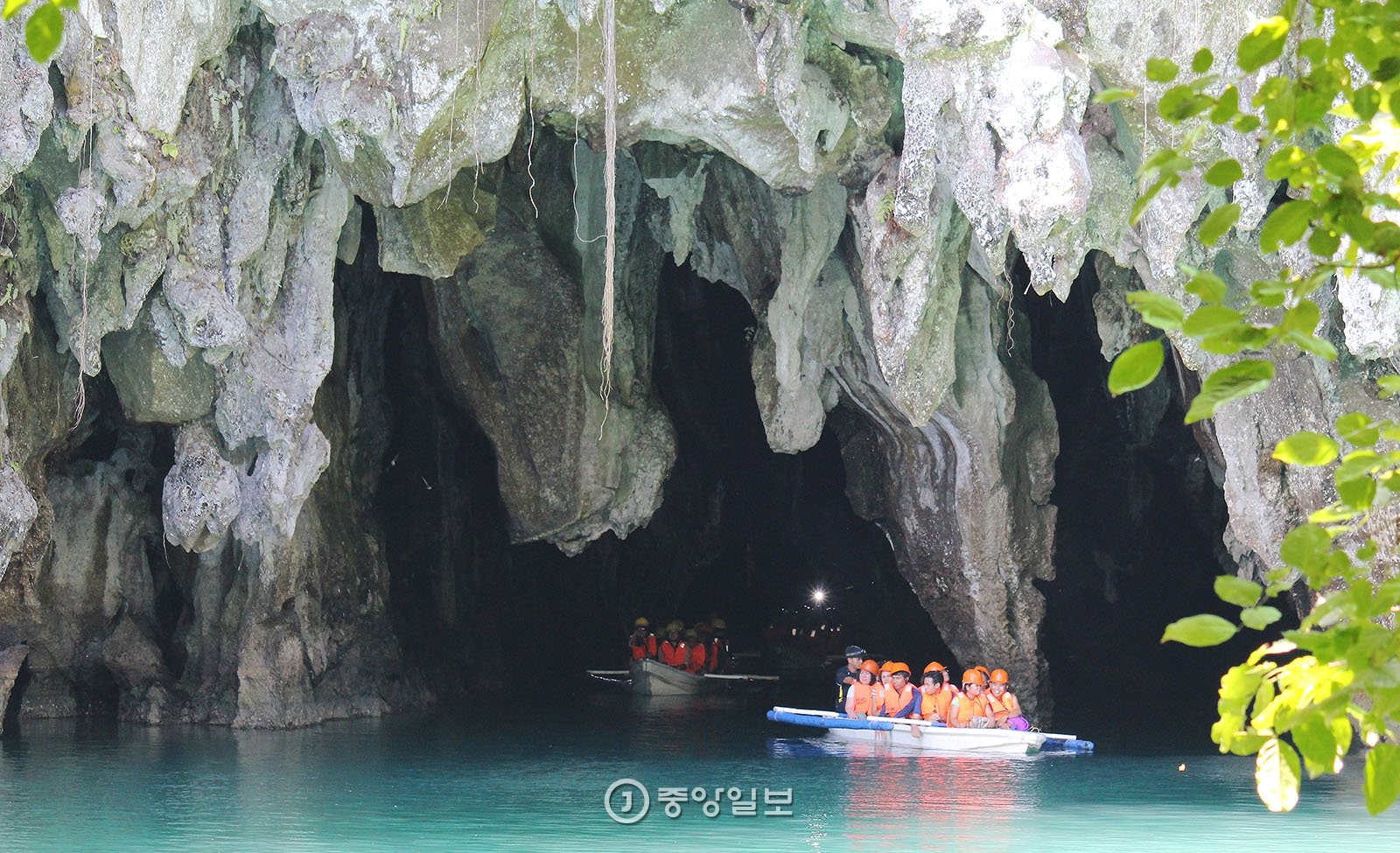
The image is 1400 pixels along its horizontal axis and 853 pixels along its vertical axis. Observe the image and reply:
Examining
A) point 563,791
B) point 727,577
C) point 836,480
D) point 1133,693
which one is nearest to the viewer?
point 563,791

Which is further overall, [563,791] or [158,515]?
[158,515]

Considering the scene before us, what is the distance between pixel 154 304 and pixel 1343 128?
1112 cm

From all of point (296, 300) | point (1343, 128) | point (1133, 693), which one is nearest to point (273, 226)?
point (296, 300)

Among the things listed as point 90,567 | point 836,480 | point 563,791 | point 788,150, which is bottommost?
point 563,791

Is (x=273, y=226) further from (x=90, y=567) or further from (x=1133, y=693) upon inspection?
(x=1133, y=693)

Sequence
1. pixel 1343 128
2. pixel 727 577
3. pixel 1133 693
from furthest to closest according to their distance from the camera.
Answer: pixel 727 577 → pixel 1133 693 → pixel 1343 128

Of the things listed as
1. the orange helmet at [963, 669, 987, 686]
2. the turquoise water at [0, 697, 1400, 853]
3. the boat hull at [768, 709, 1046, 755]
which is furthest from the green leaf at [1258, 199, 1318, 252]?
the orange helmet at [963, 669, 987, 686]

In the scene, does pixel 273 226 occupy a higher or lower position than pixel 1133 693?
higher

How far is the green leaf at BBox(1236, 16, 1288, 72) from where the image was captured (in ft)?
8.70

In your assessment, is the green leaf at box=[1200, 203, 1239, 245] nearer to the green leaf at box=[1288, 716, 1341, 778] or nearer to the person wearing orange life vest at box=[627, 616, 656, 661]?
the green leaf at box=[1288, 716, 1341, 778]

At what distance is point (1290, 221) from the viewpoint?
264cm

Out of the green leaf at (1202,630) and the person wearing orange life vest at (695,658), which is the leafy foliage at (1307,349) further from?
the person wearing orange life vest at (695,658)

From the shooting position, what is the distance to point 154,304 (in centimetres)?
1580

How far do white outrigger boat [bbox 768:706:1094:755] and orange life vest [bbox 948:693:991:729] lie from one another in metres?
0.24
